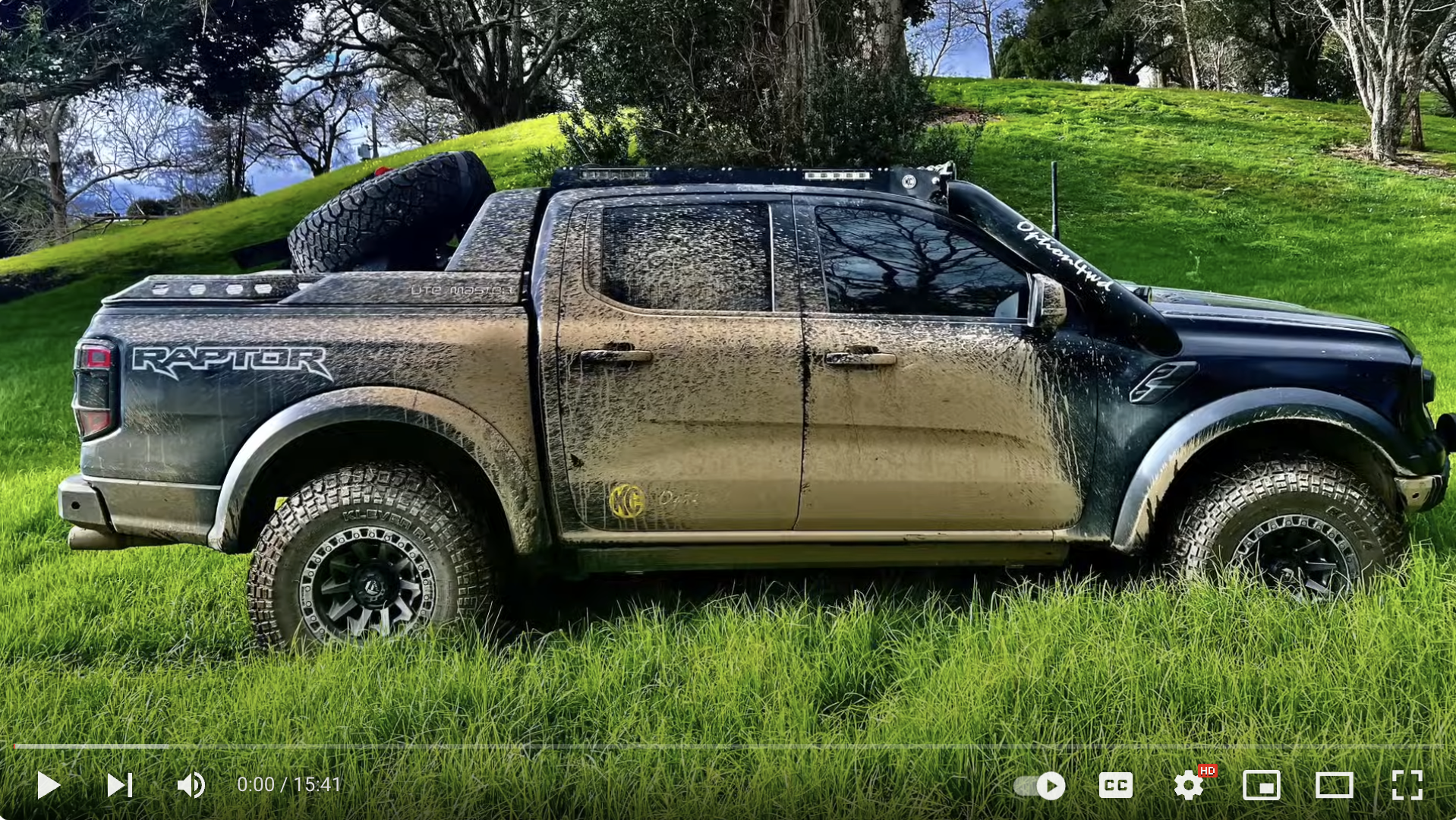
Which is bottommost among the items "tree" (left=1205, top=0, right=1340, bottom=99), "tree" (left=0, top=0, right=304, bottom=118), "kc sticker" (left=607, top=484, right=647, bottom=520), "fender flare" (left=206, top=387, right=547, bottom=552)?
"kc sticker" (left=607, top=484, right=647, bottom=520)

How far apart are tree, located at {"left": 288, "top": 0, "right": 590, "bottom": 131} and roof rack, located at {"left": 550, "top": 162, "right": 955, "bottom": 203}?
367 inches

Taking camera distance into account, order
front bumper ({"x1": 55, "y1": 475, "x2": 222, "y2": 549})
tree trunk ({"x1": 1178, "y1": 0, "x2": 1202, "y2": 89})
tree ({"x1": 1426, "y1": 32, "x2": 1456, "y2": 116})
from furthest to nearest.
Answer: tree trunk ({"x1": 1178, "y1": 0, "x2": 1202, "y2": 89}) < tree ({"x1": 1426, "y1": 32, "x2": 1456, "y2": 116}) < front bumper ({"x1": 55, "y1": 475, "x2": 222, "y2": 549})

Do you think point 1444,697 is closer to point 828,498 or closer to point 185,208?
point 828,498

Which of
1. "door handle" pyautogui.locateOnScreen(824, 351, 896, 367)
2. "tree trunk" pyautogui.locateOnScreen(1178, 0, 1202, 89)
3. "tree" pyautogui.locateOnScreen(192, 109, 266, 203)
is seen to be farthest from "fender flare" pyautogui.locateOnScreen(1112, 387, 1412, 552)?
"tree trunk" pyautogui.locateOnScreen(1178, 0, 1202, 89)

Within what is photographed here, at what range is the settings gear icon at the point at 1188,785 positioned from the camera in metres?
2.14

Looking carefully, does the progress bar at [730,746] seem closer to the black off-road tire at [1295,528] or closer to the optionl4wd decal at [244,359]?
the black off-road tire at [1295,528]

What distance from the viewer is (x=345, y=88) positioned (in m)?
17.3

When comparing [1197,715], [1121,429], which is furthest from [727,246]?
[1197,715]

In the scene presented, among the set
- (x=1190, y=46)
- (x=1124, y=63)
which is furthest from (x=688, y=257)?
(x=1124, y=63)

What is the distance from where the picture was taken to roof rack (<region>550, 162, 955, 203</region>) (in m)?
3.52

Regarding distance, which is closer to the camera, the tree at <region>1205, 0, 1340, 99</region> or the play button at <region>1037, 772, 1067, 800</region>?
the play button at <region>1037, 772, 1067, 800</region>

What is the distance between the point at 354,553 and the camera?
312 centimetres

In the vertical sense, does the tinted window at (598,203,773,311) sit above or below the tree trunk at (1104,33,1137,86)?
below

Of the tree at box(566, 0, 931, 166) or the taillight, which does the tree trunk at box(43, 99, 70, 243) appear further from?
the taillight
